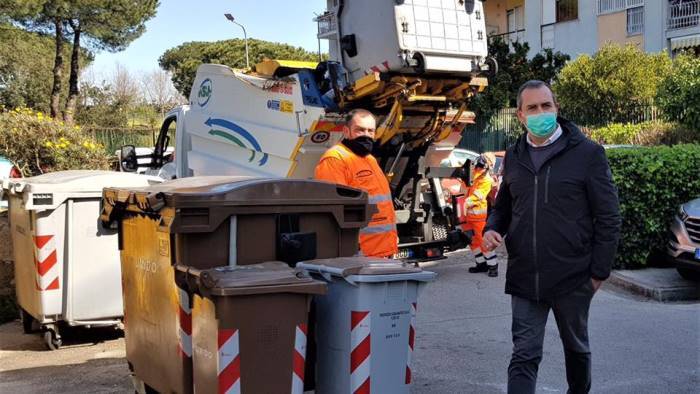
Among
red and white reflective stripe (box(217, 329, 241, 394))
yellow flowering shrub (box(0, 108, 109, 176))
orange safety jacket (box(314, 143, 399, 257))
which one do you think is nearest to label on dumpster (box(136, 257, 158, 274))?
red and white reflective stripe (box(217, 329, 241, 394))

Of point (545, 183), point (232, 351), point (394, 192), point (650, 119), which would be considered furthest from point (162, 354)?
point (650, 119)

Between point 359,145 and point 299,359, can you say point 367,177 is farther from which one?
point 299,359

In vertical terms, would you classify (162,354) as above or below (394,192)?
below

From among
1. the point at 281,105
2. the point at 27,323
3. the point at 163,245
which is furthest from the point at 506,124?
the point at 163,245

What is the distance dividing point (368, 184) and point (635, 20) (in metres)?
26.9

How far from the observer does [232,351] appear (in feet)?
11.1

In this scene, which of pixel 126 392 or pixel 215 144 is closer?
pixel 126 392

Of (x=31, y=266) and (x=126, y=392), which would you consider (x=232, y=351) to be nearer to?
(x=126, y=392)

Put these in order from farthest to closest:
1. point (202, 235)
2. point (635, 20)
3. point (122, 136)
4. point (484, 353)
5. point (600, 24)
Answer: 1. point (600, 24)
2. point (635, 20)
3. point (122, 136)
4. point (484, 353)
5. point (202, 235)

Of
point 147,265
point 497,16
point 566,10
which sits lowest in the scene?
point 147,265

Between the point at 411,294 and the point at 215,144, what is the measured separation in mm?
5818

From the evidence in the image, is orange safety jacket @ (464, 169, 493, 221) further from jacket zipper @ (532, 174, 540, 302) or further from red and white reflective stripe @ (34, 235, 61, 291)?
jacket zipper @ (532, 174, 540, 302)

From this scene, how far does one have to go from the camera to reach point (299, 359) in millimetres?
3562

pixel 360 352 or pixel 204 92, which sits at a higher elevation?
pixel 204 92
